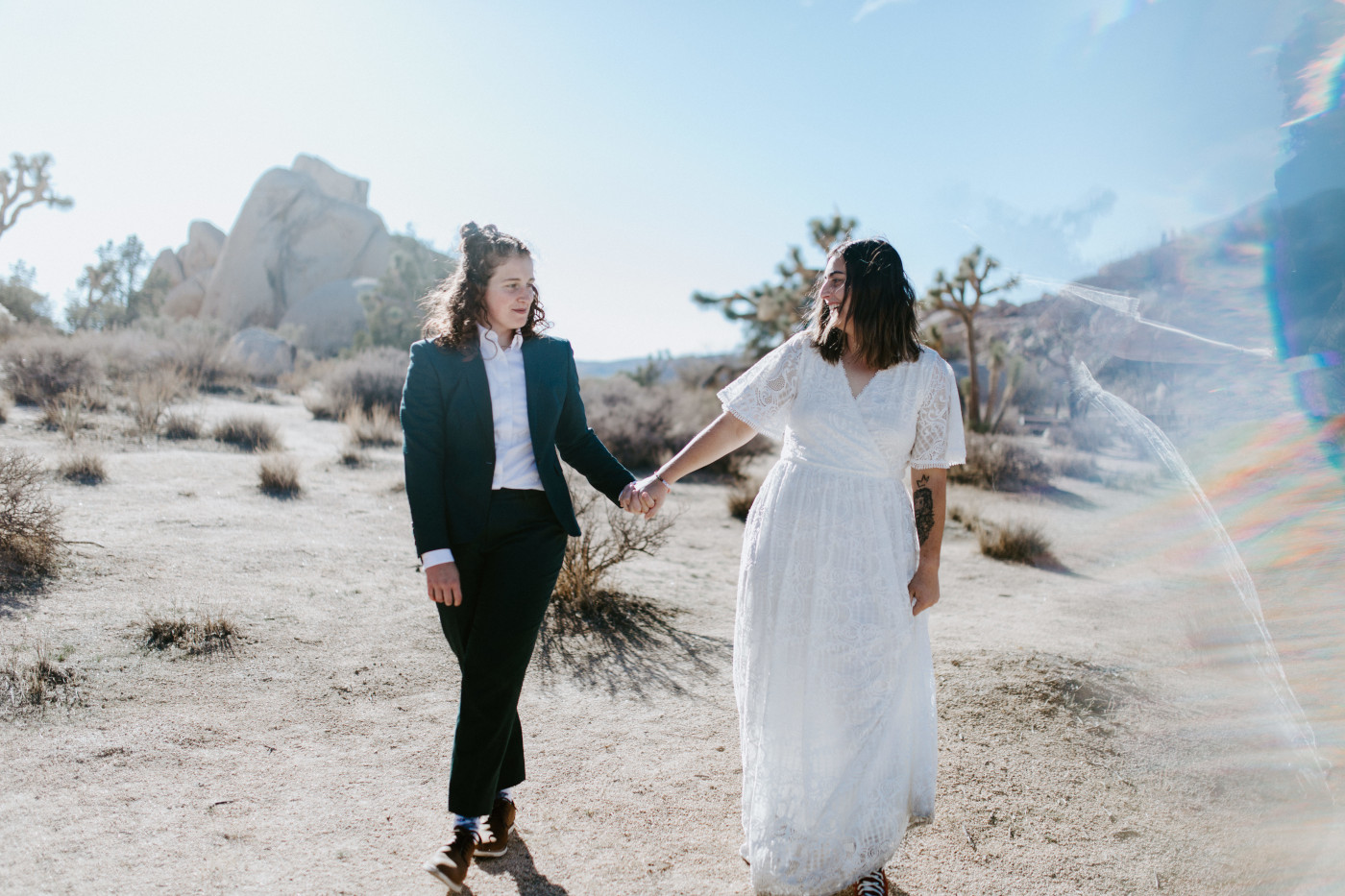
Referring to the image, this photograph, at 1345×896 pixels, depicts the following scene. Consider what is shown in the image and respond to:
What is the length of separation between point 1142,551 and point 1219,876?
6.75 metres

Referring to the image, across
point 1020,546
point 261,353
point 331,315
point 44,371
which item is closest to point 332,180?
point 331,315

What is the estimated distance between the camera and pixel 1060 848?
2.62 metres

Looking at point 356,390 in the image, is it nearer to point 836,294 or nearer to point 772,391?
point 772,391

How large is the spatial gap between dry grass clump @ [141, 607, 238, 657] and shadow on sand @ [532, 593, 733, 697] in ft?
5.43

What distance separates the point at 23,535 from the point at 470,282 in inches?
163

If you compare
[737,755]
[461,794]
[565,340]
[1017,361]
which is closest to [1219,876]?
[737,755]

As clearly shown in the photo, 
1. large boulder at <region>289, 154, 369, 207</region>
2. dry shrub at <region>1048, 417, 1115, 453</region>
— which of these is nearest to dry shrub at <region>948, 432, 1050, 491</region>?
dry shrub at <region>1048, 417, 1115, 453</region>

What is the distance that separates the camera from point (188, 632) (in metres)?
4.12

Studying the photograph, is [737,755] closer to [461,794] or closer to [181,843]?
[461,794]

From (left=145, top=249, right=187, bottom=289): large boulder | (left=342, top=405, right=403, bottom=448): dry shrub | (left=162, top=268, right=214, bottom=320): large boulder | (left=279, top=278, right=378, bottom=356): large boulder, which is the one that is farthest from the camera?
(left=145, top=249, right=187, bottom=289): large boulder

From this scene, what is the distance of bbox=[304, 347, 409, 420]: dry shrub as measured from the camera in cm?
1428

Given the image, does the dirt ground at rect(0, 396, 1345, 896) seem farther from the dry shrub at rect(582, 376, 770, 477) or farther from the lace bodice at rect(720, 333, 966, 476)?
the dry shrub at rect(582, 376, 770, 477)

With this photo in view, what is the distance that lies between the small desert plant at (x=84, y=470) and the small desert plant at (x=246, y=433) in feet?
9.54

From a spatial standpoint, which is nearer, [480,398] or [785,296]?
[480,398]
